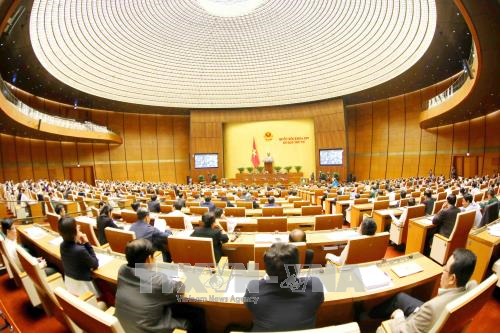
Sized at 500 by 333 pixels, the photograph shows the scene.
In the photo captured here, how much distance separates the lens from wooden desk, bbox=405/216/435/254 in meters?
4.67

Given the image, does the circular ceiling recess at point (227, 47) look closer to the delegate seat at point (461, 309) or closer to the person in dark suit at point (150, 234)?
the person in dark suit at point (150, 234)

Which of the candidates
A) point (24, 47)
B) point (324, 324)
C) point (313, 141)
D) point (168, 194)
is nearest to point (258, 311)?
point (324, 324)

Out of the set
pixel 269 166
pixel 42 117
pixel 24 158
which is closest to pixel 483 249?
pixel 42 117

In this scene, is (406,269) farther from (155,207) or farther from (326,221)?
(155,207)

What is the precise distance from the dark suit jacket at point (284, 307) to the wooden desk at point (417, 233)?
3891 millimetres

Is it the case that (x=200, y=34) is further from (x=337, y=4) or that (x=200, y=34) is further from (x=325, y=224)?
(x=325, y=224)

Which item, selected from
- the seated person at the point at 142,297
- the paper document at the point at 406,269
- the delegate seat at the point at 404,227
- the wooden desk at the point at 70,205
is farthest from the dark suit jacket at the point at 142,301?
the wooden desk at the point at 70,205

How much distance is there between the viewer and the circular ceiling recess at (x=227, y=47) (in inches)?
545

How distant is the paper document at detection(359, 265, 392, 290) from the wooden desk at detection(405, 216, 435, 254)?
282 cm

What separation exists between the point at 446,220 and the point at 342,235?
2.02 metres

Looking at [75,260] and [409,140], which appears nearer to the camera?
[75,260]

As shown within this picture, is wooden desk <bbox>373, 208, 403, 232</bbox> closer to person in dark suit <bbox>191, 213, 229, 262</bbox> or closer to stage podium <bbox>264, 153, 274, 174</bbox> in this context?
person in dark suit <bbox>191, 213, 229, 262</bbox>

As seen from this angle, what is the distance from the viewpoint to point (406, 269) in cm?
256

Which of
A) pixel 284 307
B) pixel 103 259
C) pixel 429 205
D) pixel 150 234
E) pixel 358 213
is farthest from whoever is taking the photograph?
pixel 358 213
